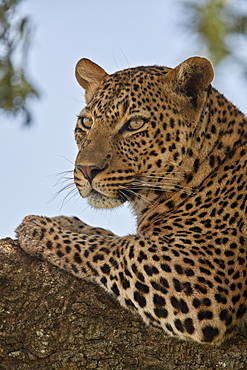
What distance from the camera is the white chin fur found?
808cm

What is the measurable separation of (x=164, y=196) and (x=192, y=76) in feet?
5.39

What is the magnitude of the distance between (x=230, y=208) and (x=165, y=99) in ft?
5.73

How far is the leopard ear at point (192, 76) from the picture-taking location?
8.07 meters

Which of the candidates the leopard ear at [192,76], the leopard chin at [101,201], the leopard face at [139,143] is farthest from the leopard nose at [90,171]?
the leopard ear at [192,76]

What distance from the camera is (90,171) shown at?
25.8ft

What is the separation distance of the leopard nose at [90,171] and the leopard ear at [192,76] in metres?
1.59

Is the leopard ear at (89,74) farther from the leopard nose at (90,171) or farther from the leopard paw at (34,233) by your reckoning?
the leopard paw at (34,233)

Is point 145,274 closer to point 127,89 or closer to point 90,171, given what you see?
point 90,171

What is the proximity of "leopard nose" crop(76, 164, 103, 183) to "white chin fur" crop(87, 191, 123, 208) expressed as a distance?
25cm

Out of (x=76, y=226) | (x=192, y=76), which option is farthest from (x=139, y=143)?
(x=76, y=226)

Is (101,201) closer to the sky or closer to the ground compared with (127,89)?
closer to the ground

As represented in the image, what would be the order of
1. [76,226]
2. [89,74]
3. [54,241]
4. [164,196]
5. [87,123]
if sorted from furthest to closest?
1. [89,74]
2. [76,226]
3. [87,123]
4. [164,196]
5. [54,241]

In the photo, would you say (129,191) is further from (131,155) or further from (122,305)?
(122,305)

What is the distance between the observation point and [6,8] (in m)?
8.23
